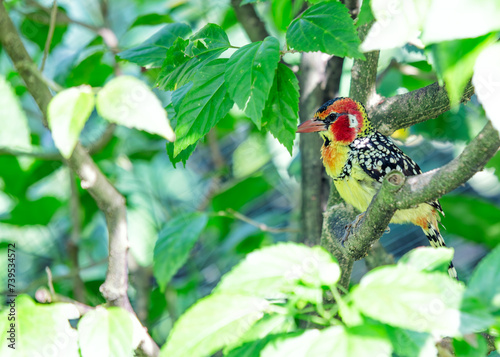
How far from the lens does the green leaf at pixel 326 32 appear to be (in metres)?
0.90

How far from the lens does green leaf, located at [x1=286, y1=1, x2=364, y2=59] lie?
900mm

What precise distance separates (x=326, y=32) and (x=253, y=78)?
167 mm

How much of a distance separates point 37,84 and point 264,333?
39.6 inches

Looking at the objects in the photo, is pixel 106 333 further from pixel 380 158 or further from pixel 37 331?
pixel 380 158

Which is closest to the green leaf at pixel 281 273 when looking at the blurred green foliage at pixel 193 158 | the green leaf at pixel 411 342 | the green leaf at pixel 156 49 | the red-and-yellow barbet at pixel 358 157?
the blurred green foliage at pixel 193 158

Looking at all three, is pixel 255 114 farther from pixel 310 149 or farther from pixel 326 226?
pixel 310 149

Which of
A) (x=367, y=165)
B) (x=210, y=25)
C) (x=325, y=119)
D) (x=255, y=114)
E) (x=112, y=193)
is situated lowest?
(x=367, y=165)

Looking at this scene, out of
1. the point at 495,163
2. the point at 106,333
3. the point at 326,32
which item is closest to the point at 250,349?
the point at 106,333

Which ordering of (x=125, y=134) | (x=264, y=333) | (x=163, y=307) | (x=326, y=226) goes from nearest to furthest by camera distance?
(x=264, y=333) → (x=326, y=226) → (x=163, y=307) → (x=125, y=134)

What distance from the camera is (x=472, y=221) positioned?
2.72 m

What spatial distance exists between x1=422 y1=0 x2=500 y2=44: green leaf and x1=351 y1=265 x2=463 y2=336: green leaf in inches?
12.3

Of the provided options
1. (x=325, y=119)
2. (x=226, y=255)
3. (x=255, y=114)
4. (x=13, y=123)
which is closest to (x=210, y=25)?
(x=255, y=114)

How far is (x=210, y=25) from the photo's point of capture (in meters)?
1.13

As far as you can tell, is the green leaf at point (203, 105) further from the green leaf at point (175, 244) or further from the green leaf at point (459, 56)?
the green leaf at point (175, 244)
